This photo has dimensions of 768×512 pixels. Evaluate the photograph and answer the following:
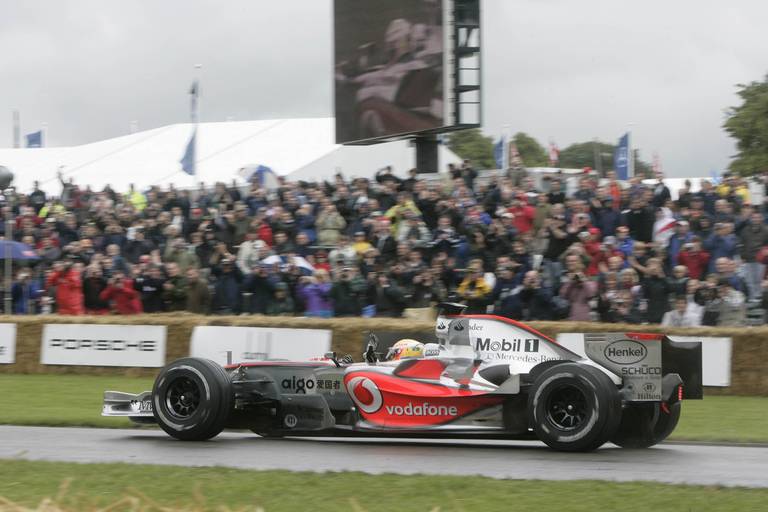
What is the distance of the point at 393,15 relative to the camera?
859 inches

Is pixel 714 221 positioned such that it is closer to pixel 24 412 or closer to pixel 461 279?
pixel 461 279

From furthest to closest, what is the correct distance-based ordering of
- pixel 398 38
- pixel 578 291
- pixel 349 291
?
pixel 398 38
pixel 349 291
pixel 578 291

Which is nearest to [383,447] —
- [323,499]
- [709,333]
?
[323,499]

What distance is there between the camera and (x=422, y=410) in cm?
921

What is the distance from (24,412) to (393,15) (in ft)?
40.8

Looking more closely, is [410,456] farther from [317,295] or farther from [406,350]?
[317,295]

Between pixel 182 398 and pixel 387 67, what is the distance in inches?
528

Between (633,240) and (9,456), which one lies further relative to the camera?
(633,240)

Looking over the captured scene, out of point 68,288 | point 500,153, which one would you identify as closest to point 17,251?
point 68,288

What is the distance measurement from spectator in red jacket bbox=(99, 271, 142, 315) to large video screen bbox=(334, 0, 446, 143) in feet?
23.1

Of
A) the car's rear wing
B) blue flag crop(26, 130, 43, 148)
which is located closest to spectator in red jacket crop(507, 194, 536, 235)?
the car's rear wing

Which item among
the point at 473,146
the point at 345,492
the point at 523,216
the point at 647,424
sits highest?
the point at 473,146

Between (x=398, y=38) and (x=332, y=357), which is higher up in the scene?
(x=398, y=38)

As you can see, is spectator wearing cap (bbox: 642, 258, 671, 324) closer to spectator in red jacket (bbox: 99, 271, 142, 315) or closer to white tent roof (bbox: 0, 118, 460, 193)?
spectator in red jacket (bbox: 99, 271, 142, 315)
